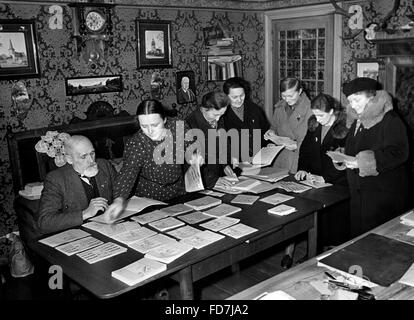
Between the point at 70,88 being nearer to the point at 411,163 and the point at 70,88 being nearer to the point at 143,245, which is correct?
the point at 143,245

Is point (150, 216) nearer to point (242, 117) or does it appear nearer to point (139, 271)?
point (139, 271)

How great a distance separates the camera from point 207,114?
4.29 metres

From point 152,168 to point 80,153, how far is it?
59 centimetres

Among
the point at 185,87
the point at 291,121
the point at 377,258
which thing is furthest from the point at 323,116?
the point at 185,87

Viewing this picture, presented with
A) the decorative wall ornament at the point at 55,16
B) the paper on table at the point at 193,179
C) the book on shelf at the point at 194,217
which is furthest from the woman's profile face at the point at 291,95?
the decorative wall ornament at the point at 55,16

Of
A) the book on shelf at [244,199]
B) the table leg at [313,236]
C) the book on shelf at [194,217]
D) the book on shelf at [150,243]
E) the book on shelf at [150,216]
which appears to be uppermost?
the book on shelf at [150,216]

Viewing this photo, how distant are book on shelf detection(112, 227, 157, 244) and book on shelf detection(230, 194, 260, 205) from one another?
85 centimetres

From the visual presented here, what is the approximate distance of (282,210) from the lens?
3.25 meters

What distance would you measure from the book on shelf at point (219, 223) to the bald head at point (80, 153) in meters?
1.03

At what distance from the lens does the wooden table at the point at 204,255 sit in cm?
234

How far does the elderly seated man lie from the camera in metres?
3.08

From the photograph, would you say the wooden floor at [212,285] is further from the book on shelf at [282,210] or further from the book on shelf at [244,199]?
the book on shelf at [282,210]

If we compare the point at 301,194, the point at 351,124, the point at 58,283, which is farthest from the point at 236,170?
the point at 58,283
